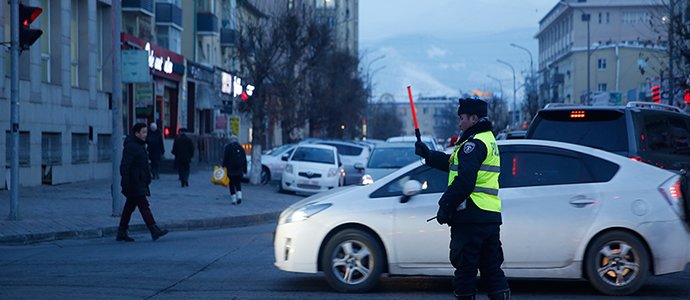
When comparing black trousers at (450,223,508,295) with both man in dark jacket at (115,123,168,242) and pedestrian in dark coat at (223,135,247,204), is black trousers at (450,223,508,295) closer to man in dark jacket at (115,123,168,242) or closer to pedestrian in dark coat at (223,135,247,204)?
man in dark jacket at (115,123,168,242)

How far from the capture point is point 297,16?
39.7m

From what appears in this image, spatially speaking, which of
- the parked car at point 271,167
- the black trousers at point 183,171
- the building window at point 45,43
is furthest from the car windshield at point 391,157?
the parked car at point 271,167

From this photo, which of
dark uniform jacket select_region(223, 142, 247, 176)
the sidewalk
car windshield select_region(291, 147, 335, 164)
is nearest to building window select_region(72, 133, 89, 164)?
the sidewalk

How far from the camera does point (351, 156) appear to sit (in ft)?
114

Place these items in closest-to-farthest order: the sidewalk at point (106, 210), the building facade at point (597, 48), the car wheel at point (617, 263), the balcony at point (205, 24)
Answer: the car wheel at point (617, 263)
the sidewalk at point (106, 210)
the balcony at point (205, 24)
the building facade at point (597, 48)

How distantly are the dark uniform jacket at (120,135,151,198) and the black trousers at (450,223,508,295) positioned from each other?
26.6ft

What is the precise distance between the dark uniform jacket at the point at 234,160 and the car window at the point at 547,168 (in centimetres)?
1274

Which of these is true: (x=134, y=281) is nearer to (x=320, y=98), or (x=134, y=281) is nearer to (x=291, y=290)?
(x=291, y=290)

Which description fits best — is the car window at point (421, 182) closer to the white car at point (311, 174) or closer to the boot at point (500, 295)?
the boot at point (500, 295)

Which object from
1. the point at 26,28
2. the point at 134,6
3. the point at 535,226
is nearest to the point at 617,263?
the point at 535,226

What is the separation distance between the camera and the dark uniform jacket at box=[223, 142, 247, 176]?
21562 millimetres

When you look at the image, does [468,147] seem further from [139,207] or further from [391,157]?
[391,157]

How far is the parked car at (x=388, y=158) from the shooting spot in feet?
65.8

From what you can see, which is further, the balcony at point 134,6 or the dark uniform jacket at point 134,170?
the balcony at point 134,6
